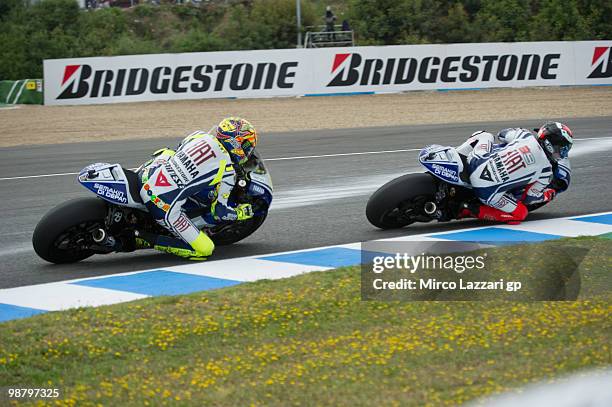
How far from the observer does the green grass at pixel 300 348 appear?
17.6ft

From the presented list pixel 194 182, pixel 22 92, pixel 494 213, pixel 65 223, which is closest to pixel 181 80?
pixel 22 92

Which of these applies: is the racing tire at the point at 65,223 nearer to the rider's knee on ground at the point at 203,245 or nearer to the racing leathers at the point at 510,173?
the rider's knee on ground at the point at 203,245

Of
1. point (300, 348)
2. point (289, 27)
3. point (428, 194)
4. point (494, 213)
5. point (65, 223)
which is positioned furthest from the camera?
point (289, 27)

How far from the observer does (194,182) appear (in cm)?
885

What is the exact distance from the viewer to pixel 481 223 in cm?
1083

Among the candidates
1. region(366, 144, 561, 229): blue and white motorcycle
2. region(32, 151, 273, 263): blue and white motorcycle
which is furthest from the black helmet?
region(32, 151, 273, 263): blue and white motorcycle

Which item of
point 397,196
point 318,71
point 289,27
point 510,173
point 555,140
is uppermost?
point 289,27

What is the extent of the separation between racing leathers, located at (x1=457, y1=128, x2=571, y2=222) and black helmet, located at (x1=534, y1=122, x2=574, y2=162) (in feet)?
0.31

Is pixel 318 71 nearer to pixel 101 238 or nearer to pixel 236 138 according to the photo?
pixel 236 138

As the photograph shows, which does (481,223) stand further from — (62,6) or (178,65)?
(62,6)

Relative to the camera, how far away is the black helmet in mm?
10320

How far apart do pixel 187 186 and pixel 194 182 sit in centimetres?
8

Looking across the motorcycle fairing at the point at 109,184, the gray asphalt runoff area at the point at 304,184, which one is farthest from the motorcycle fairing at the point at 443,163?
the motorcycle fairing at the point at 109,184

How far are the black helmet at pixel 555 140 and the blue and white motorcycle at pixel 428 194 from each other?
0.56m
